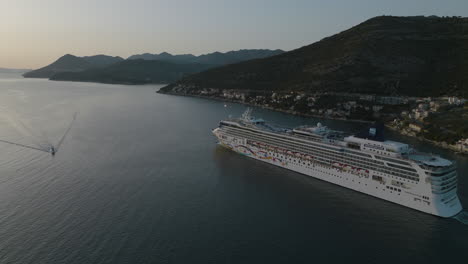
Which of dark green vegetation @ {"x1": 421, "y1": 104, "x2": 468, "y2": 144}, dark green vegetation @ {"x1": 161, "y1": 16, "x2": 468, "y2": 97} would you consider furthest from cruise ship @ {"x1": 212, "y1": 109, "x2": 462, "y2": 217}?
dark green vegetation @ {"x1": 161, "y1": 16, "x2": 468, "y2": 97}

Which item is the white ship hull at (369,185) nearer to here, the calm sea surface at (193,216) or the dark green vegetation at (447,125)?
the calm sea surface at (193,216)

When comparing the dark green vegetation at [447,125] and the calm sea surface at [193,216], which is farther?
the dark green vegetation at [447,125]

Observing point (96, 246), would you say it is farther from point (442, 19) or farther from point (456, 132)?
point (442, 19)

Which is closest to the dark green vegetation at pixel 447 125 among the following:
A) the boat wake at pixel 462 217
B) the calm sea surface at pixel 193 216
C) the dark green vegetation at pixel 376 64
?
the calm sea surface at pixel 193 216

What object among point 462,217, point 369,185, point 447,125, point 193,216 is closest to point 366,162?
point 369,185

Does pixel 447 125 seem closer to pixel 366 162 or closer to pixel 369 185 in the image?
pixel 366 162

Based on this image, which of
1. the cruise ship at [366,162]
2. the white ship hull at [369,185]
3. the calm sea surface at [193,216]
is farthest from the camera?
the cruise ship at [366,162]
